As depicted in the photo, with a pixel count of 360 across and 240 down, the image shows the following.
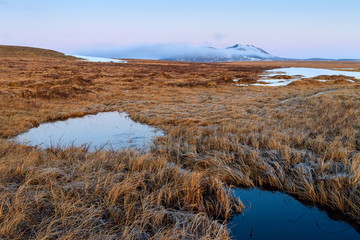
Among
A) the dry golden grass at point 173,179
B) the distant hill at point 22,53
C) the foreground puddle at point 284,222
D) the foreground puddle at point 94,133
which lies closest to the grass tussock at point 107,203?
the dry golden grass at point 173,179

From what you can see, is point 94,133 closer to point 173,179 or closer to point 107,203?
point 173,179

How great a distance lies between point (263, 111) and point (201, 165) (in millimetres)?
6470

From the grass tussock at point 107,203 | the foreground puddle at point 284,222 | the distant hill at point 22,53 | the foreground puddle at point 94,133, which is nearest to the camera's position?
the grass tussock at point 107,203

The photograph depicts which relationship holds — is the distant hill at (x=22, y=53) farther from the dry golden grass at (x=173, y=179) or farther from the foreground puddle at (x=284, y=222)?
the foreground puddle at (x=284, y=222)

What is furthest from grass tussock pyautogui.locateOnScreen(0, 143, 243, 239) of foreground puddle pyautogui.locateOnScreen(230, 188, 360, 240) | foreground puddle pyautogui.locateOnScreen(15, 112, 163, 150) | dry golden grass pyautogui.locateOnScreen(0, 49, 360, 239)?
foreground puddle pyautogui.locateOnScreen(15, 112, 163, 150)

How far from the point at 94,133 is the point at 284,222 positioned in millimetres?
6789

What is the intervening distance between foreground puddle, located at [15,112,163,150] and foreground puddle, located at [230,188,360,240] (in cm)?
347

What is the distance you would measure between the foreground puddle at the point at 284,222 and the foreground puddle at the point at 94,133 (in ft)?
11.4

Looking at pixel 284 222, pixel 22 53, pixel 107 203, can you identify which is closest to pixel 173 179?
pixel 107 203

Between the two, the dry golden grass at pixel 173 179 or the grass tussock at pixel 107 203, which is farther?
the dry golden grass at pixel 173 179

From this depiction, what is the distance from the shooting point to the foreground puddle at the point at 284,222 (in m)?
3.17

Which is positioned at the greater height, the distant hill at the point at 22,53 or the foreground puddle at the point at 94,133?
the distant hill at the point at 22,53

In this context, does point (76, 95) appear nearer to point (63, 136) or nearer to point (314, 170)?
point (63, 136)

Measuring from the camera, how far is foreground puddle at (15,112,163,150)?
6.73 meters
